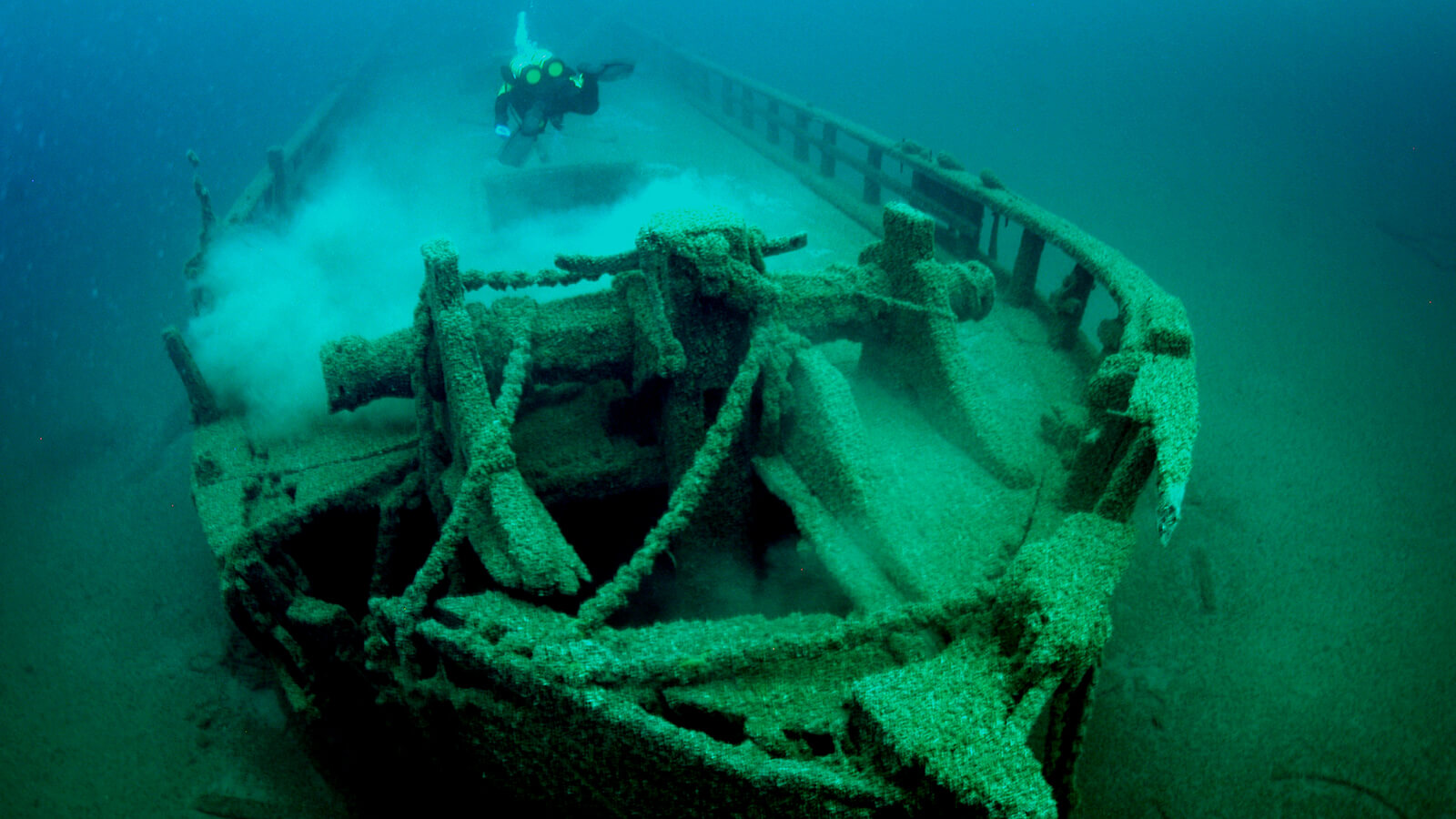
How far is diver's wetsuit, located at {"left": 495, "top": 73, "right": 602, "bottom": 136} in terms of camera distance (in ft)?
25.8

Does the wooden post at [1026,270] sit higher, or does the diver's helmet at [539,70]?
the diver's helmet at [539,70]

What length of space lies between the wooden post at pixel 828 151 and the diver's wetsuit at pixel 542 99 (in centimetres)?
250

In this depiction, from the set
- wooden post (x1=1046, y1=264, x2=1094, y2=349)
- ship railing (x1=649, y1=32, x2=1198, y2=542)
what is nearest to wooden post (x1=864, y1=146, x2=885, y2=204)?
ship railing (x1=649, y1=32, x2=1198, y2=542)

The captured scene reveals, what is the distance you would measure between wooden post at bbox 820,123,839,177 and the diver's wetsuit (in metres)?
2.50

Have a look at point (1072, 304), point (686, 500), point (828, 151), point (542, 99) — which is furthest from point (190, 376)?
point (828, 151)

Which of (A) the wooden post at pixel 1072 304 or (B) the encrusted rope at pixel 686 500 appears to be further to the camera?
(A) the wooden post at pixel 1072 304

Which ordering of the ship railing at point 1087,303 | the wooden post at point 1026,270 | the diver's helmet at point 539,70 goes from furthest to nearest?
the diver's helmet at point 539,70 < the wooden post at point 1026,270 < the ship railing at point 1087,303

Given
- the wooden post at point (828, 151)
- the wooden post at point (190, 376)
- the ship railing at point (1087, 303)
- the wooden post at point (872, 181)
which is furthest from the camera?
the wooden post at point (828, 151)

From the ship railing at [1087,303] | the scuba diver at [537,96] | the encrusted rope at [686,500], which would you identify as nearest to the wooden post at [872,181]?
the ship railing at [1087,303]

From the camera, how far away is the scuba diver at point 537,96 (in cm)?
784

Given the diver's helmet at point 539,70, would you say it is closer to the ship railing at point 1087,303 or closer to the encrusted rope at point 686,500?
the ship railing at point 1087,303

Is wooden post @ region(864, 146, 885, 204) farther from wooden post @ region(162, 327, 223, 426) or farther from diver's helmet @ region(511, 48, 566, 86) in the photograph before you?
wooden post @ region(162, 327, 223, 426)

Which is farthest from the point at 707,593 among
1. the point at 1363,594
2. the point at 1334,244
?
the point at 1334,244

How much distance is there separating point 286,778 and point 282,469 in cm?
139
